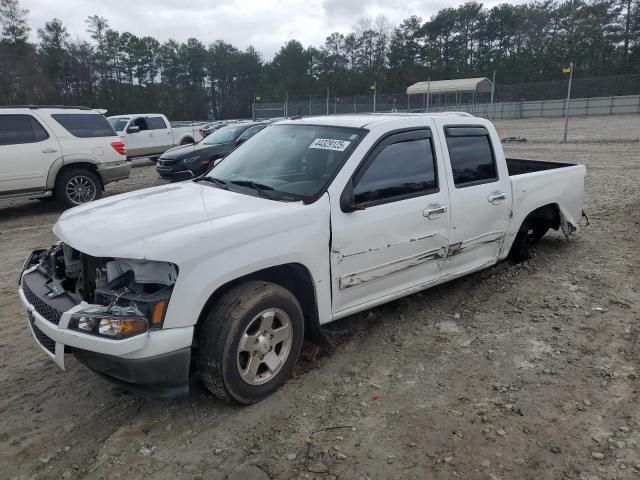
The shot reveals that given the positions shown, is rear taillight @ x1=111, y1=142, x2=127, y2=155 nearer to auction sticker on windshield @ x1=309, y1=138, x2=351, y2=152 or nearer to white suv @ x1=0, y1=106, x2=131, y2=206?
white suv @ x1=0, y1=106, x2=131, y2=206

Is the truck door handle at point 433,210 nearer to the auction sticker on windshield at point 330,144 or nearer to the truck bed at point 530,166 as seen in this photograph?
the auction sticker on windshield at point 330,144

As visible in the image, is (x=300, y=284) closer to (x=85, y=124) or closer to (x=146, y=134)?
(x=85, y=124)

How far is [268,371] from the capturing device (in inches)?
126

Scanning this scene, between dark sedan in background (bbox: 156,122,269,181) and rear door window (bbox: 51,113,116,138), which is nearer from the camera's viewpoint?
rear door window (bbox: 51,113,116,138)

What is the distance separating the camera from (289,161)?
3.93 meters

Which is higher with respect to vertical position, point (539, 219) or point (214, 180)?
point (214, 180)

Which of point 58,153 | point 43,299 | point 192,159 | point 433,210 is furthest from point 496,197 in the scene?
point 192,159

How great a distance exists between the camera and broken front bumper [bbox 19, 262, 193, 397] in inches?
103

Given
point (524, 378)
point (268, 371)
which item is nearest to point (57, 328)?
point (268, 371)

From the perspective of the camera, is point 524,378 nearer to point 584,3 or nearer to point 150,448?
point 150,448

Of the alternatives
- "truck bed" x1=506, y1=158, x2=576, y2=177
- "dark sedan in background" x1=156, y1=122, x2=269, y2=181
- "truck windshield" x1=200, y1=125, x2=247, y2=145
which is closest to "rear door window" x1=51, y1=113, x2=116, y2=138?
"dark sedan in background" x1=156, y1=122, x2=269, y2=181

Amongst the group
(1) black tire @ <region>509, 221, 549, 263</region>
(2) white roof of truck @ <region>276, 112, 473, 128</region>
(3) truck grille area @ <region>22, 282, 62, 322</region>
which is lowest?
(1) black tire @ <region>509, 221, 549, 263</region>

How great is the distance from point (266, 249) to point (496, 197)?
98.5 inches

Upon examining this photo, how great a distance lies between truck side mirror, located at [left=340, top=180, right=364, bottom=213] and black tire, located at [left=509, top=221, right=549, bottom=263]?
8.87 feet
